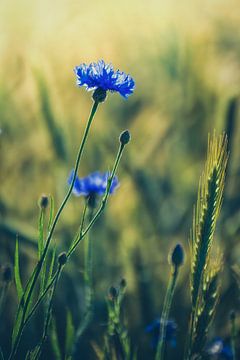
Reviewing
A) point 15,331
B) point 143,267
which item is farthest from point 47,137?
point 15,331

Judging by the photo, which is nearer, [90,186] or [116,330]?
[116,330]

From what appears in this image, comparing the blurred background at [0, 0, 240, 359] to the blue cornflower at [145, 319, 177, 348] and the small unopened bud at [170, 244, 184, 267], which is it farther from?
the small unopened bud at [170, 244, 184, 267]

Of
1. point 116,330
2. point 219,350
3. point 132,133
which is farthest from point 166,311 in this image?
point 132,133

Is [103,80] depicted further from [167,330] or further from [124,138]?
[167,330]

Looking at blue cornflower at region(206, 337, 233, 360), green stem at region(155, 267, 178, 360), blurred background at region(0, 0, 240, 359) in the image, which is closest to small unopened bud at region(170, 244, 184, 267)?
green stem at region(155, 267, 178, 360)

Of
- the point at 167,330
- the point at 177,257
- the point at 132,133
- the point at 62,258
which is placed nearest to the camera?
the point at 62,258
